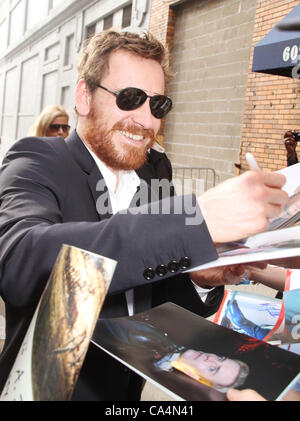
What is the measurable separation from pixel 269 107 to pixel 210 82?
7.70 feet

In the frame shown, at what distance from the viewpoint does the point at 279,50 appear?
21.2 feet

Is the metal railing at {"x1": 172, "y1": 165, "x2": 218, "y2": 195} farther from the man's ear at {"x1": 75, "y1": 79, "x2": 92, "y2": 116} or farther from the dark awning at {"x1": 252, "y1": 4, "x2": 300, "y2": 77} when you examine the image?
the man's ear at {"x1": 75, "y1": 79, "x2": 92, "y2": 116}

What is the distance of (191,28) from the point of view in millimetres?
10648

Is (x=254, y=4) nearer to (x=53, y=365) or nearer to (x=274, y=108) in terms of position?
(x=274, y=108)

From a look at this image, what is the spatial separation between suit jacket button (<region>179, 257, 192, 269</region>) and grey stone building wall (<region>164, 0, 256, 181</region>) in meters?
8.31

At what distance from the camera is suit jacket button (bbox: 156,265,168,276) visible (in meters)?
0.82

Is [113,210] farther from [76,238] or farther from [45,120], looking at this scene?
[45,120]

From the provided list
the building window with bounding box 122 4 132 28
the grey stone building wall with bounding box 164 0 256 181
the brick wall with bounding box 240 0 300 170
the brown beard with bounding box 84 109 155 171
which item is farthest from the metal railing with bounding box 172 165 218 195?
the brown beard with bounding box 84 109 155 171

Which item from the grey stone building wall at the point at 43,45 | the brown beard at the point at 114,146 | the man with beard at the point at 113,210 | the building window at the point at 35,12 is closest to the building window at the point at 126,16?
the grey stone building wall at the point at 43,45

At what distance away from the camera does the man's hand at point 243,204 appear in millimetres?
777

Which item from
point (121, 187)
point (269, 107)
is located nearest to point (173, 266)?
point (121, 187)
